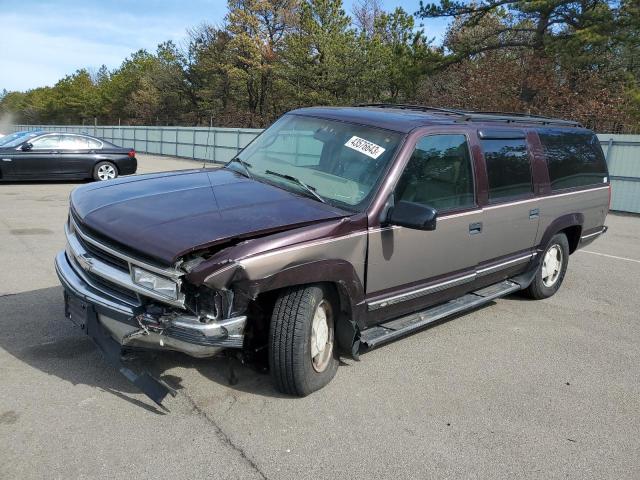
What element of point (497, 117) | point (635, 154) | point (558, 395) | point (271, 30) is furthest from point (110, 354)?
point (271, 30)

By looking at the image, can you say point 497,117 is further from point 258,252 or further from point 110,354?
point 110,354

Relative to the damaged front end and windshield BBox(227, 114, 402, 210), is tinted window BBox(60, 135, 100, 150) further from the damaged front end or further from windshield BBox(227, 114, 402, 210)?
the damaged front end

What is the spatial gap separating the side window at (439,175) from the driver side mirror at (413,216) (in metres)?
0.22

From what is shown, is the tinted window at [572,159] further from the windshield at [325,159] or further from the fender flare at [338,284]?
the fender flare at [338,284]

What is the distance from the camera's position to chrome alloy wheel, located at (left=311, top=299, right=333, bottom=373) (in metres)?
3.50

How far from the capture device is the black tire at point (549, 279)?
19.1ft

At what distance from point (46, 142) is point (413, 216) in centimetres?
1316

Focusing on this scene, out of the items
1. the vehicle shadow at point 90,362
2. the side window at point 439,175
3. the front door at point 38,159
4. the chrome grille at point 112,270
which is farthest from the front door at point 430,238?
the front door at point 38,159

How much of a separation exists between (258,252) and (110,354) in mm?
1112

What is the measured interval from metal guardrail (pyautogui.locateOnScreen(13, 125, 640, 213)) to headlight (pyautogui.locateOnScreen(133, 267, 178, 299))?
19.9 feet

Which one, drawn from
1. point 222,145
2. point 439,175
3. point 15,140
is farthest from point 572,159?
point 222,145

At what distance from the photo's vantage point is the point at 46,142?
14.0m

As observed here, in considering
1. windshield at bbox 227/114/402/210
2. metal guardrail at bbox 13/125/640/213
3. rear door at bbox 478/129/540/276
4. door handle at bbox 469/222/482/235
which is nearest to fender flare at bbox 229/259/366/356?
windshield at bbox 227/114/402/210

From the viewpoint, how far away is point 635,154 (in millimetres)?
14336
